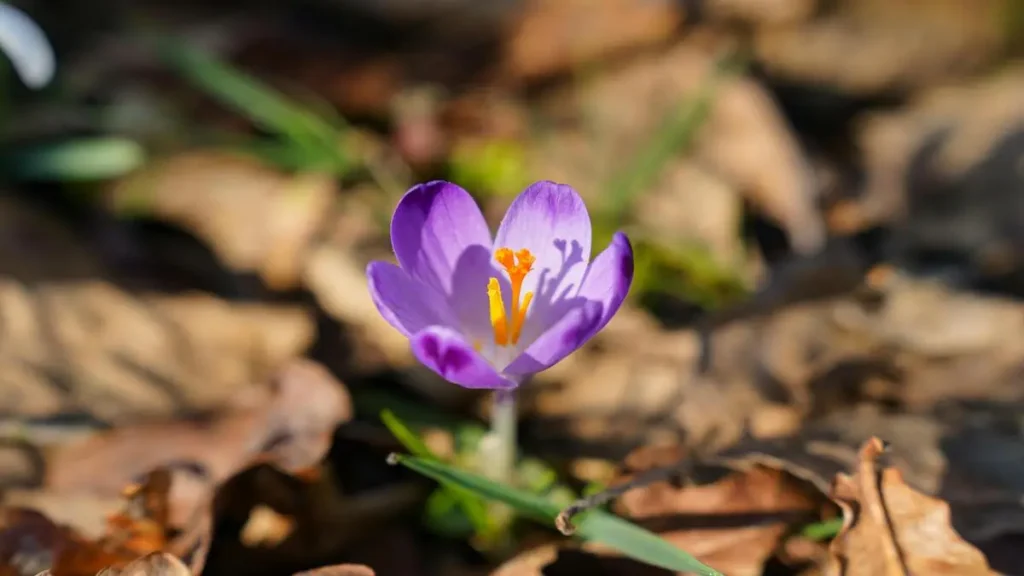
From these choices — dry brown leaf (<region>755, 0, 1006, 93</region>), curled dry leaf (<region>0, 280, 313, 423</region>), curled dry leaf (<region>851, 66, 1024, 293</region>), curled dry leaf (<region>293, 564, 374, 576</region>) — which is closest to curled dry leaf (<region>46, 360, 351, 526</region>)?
curled dry leaf (<region>0, 280, 313, 423</region>)

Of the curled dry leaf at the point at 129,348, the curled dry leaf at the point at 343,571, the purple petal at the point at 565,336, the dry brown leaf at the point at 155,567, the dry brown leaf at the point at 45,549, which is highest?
the curled dry leaf at the point at 129,348

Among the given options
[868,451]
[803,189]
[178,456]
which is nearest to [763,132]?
[803,189]

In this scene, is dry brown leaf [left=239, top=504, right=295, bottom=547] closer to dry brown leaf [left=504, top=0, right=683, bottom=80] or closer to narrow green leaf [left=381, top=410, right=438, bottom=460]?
narrow green leaf [left=381, top=410, right=438, bottom=460]

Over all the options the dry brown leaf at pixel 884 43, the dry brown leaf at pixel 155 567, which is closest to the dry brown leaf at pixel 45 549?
the dry brown leaf at pixel 155 567

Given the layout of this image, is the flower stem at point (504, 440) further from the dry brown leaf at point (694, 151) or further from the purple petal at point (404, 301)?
the dry brown leaf at point (694, 151)

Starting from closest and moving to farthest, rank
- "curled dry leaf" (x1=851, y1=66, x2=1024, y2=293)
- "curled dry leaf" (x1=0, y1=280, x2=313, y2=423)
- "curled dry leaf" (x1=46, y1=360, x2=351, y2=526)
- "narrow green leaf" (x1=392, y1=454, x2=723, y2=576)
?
"narrow green leaf" (x1=392, y1=454, x2=723, y2=576) < "curled dry leaf" (x1=46, y1=360, x2=351, y2=526) < "curled dry leaf" (x1=0, y1=280, x2=313, y2=423) < "curled dry leaf" (x1=851, y1=66, x2=1024, y2=293)

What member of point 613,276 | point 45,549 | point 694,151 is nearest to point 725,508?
point 613,276

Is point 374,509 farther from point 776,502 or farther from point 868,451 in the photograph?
point 868,451
